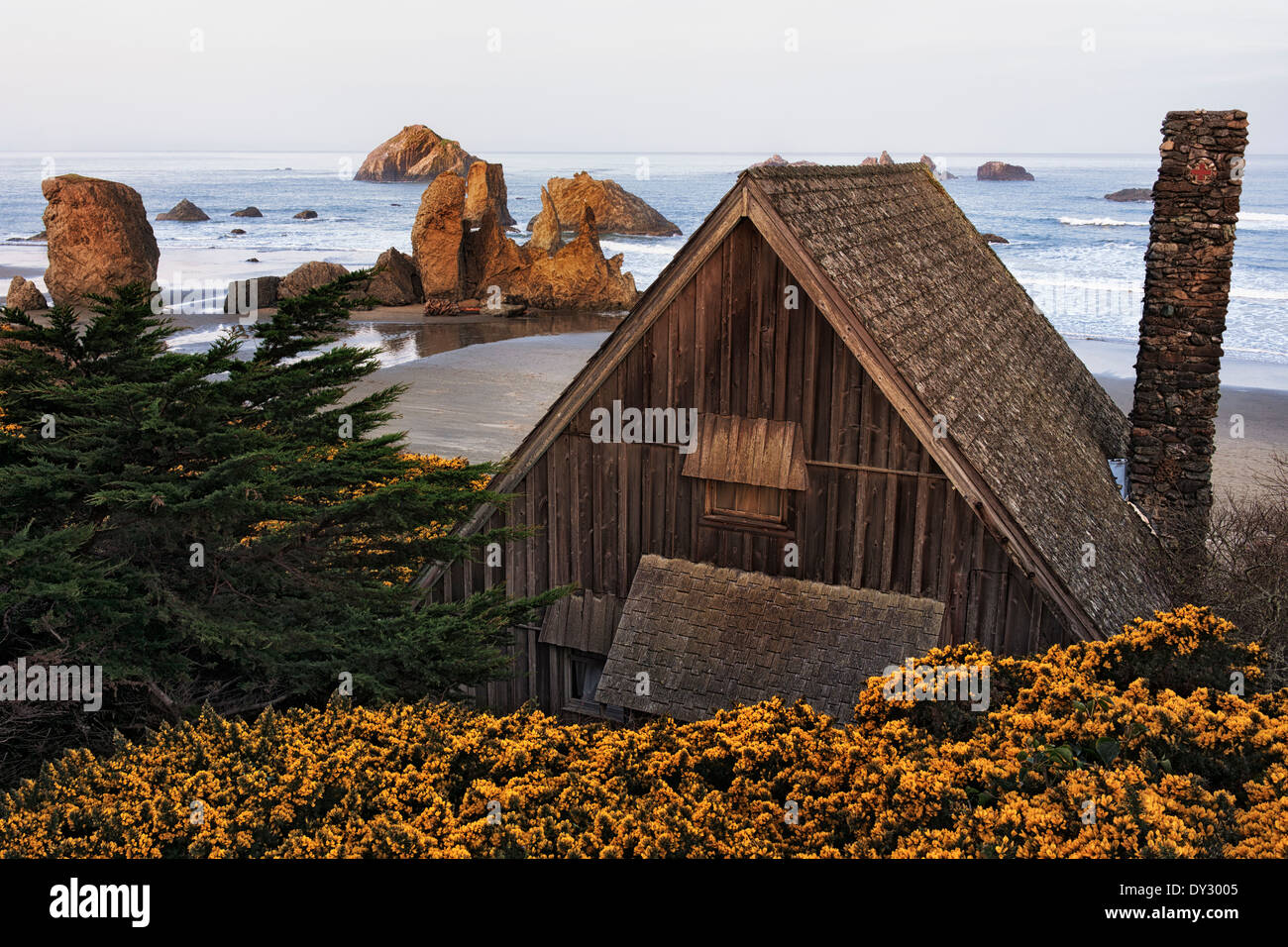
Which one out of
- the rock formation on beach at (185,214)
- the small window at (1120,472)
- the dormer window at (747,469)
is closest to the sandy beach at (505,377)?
the small window at (1120,472)

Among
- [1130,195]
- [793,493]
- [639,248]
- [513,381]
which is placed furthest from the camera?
[1130,195]

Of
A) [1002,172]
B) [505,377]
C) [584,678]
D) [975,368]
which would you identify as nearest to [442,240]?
[505,377]

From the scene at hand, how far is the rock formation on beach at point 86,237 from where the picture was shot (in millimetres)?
59562

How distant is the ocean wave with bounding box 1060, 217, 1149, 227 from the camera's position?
359 ft

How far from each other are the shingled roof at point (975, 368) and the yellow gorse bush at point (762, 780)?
102 inches

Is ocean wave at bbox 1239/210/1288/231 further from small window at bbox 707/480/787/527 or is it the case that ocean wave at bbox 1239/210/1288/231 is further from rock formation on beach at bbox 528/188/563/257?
small window at bbox 707/480/787/527

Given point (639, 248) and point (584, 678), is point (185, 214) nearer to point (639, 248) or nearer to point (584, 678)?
point (639, 248)

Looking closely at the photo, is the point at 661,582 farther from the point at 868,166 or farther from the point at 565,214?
the point at 565,214

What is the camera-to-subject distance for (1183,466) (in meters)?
15.9

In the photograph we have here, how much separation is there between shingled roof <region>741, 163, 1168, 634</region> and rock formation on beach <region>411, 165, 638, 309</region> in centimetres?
4442

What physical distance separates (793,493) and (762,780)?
4242 mm

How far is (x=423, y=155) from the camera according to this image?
6983 inches

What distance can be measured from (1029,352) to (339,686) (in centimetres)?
1229

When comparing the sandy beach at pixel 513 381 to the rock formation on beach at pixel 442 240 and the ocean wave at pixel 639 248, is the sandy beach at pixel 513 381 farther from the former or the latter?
the ocean wave at pixel 639 248
